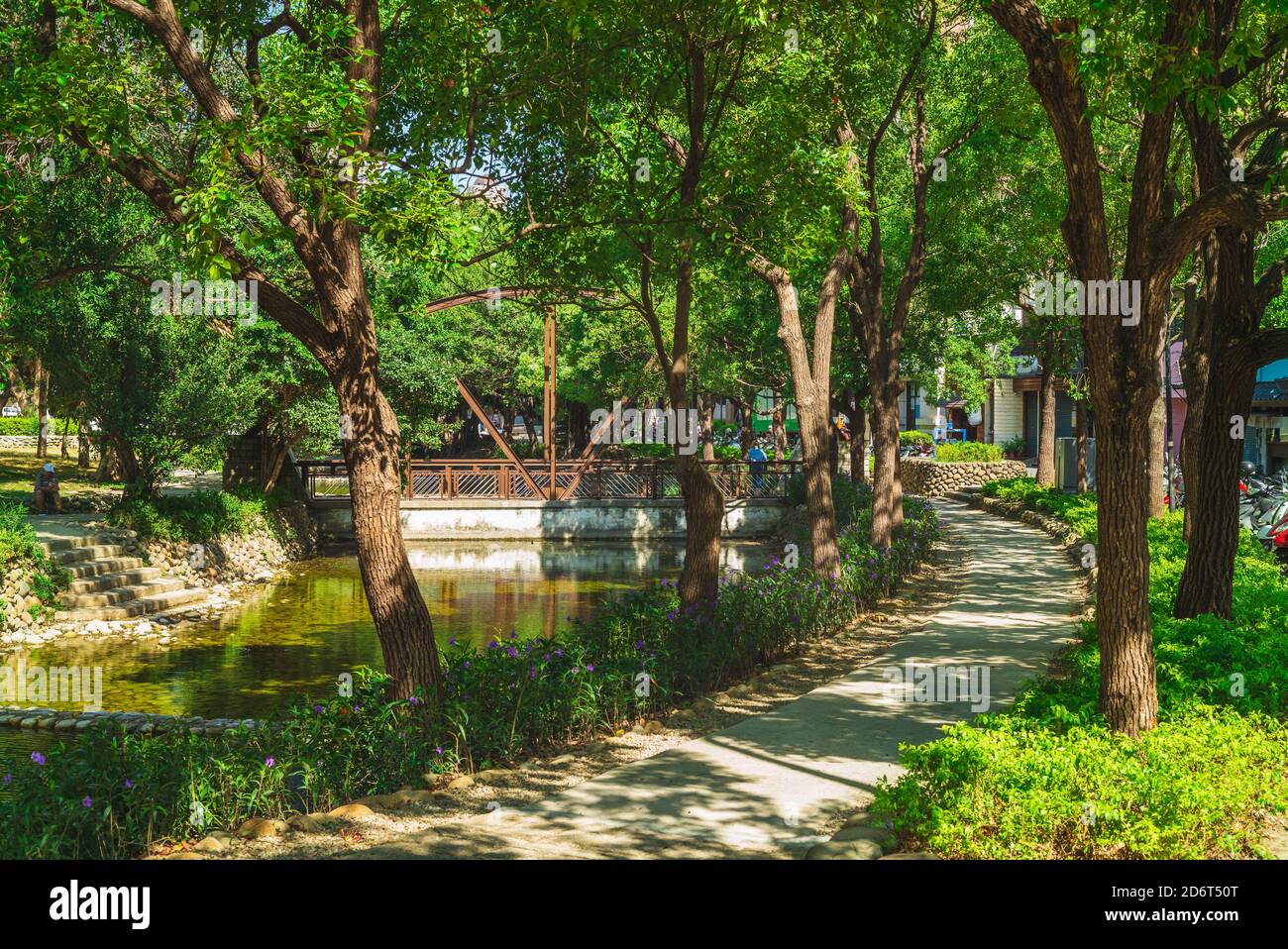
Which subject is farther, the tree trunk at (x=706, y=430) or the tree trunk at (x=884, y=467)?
the tree trunk at (x=706, y=430)

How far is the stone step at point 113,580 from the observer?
19.0 m

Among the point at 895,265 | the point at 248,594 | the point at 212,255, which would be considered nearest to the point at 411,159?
the point at 212,255

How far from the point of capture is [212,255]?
26.8 ft

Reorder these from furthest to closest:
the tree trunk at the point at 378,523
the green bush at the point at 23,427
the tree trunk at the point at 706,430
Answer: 1. the green bush at the point at 23,427
2. the tree trunk at the point at 706,430
3. the tree trunk at the point at 378,523

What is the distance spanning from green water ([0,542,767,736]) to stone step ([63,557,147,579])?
1.99 m

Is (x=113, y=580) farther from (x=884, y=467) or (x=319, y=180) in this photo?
(x=319, y=180)

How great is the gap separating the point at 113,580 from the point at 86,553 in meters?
0.77

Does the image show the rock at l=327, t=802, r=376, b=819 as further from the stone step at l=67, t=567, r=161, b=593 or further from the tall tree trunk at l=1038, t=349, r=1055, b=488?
the tall tree trunk at l=1038, t=349, r=1055, b=488

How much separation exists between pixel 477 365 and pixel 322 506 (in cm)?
1521

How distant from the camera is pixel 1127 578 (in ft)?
24.2

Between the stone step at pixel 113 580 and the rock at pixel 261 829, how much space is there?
13180 millimetres

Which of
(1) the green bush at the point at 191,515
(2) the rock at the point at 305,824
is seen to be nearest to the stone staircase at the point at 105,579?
(1) the green bush at the point at 191,515

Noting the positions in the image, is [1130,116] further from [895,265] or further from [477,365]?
[477,365]

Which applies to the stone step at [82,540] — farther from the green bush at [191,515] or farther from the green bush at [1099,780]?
the green bush at [1099,780]
